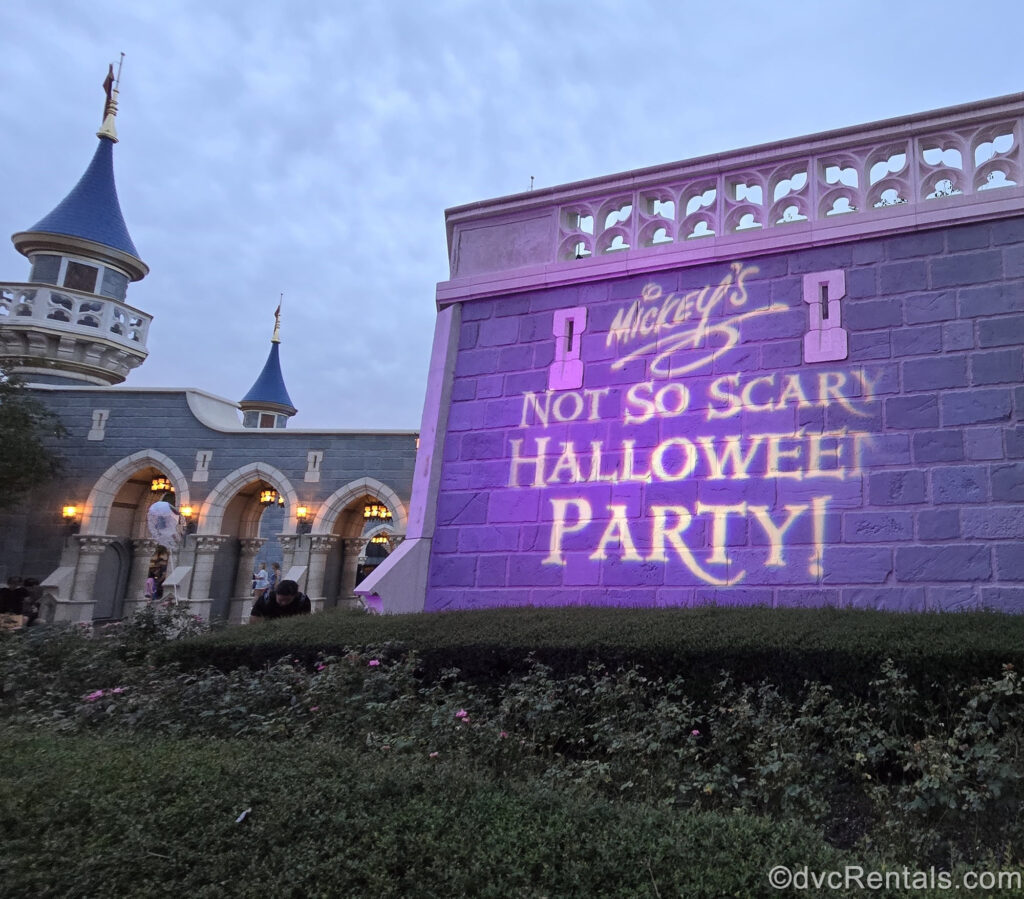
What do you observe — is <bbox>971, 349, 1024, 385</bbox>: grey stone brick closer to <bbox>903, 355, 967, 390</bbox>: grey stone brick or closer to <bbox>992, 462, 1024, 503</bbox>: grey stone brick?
<bbox>903, 355, 967, 390</bbox>: grey stone brick

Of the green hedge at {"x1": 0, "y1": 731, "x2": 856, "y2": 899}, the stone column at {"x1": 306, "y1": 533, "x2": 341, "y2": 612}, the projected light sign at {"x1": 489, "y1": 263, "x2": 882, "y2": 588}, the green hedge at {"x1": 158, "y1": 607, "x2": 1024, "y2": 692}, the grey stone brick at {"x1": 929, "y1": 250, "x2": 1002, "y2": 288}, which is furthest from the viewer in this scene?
the stone column at {"x1": 306, "y1": 533, "x2": 341, "y2": 612}

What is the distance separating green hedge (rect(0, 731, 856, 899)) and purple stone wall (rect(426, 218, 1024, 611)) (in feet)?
10.6

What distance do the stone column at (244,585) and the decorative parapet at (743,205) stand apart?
13510 millimetres

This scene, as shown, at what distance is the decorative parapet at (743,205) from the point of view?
5.89 meters

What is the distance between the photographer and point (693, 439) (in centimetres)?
634

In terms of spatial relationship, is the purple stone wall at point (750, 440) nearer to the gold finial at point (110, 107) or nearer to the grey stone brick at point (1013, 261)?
the grey stone brick at point (1013, 261)

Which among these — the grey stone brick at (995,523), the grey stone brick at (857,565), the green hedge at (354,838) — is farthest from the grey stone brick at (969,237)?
the green hedge at (354,838)

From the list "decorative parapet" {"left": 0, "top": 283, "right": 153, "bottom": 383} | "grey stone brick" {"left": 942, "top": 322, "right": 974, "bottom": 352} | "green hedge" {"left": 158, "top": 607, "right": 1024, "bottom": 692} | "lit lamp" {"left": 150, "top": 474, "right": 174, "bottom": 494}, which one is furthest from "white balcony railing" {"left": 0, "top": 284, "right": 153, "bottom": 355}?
"grey stone brick" {"left": 942, "top": 322, "right": 974, "bottom": 352}

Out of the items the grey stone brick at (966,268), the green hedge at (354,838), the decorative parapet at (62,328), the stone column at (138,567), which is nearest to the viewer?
the green hedge at (354,838)

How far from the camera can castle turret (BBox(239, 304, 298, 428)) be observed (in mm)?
36375

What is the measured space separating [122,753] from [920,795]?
3.67 meters

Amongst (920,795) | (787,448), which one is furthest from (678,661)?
(787,448)

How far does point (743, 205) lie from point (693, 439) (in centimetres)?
221

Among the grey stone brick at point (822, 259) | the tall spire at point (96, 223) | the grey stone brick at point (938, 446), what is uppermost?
the tall spire at point (96, 223)
